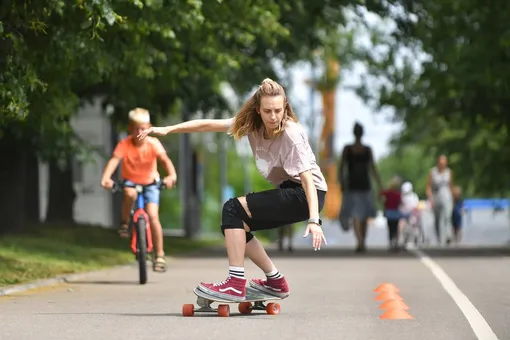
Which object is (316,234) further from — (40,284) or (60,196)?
(60,196)

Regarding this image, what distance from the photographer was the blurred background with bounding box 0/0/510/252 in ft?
54.2

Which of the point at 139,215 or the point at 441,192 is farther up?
the point at 441,192

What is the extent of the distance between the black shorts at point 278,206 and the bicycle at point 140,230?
13.8 ft

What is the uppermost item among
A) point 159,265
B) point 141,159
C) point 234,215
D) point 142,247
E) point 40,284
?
point 141,159

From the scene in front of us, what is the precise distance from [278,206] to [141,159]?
187 inches

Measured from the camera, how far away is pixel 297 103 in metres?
38.3

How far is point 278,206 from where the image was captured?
10.3 metres

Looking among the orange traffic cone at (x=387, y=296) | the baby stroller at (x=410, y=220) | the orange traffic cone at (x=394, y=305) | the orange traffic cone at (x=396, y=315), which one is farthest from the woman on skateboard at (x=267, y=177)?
the baby stroller at (x=410, y=220)

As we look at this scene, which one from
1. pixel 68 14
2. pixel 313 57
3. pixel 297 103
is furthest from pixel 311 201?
pixel 297 103

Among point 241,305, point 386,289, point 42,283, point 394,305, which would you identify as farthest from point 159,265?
point 241,305

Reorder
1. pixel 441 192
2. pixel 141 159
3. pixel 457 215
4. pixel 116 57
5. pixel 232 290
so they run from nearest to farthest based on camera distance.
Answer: pixel 232 290, pixel 141 159, pixel 116 57, pixel 441 192, pixel 457 215

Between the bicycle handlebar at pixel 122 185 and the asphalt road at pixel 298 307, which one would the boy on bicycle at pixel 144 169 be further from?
the asphalt road at pixel 298 307

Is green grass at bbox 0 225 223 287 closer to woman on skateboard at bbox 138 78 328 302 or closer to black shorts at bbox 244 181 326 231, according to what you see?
woman on skateboard at bbox 138 78 328 302

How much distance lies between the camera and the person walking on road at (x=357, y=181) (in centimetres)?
2273
